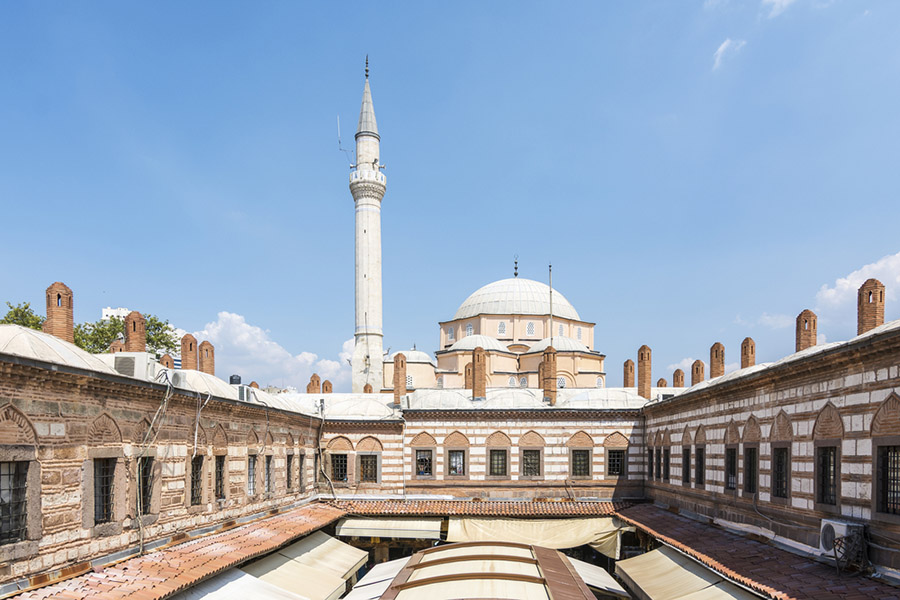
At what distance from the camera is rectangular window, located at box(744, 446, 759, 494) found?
1229cm

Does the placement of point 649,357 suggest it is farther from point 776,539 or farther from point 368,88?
point 368,88

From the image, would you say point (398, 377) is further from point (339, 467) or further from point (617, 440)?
point (617, 440)

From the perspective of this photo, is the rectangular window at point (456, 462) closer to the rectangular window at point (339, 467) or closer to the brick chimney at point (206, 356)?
the rectangular window at point (339, 467)

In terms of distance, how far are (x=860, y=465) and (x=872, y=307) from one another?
17.9 feet

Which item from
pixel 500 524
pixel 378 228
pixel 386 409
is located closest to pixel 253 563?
pixel 500 524

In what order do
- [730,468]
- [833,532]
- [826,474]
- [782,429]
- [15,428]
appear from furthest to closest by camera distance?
[730,468]
[782,429]
[826,474]
[833,532]
[15,428]

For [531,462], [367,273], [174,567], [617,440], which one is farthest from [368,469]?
[367,273]

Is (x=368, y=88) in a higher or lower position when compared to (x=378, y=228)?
higher

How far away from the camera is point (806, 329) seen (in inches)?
629

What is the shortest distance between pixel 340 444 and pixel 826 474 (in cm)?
1557

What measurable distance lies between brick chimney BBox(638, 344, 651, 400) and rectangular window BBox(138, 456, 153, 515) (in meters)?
16.8

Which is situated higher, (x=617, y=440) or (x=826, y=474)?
(x=826, y=474)

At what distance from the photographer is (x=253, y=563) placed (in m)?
12.5

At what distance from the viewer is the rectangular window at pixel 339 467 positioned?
22.1 m
